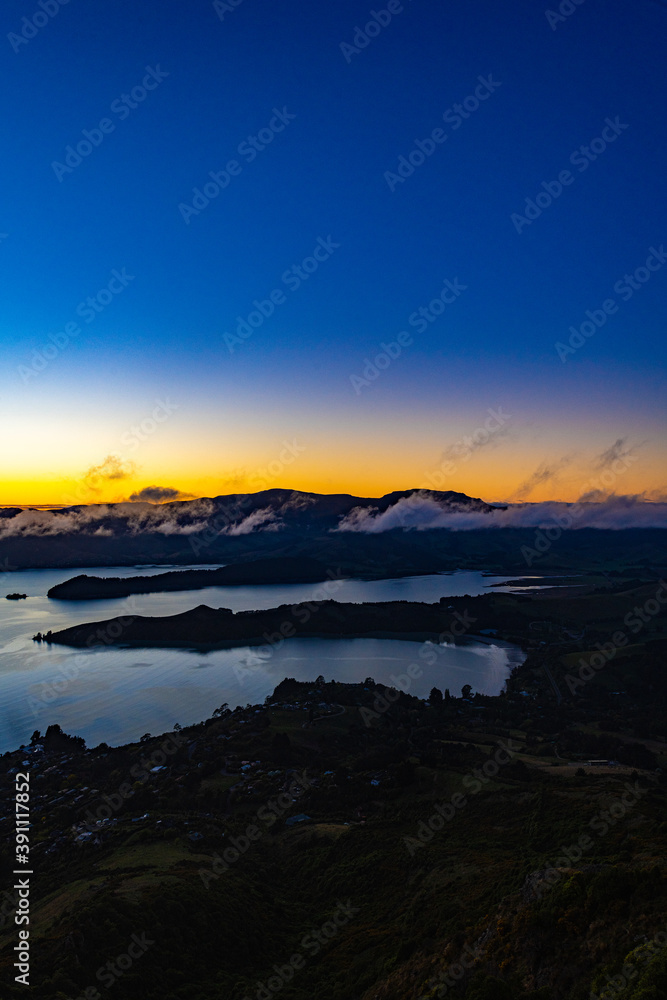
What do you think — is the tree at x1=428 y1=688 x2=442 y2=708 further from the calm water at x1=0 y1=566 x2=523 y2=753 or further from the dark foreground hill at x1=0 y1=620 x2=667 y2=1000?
the dark foreground hill at x1=0 y1=620 x2=667 y2=1000

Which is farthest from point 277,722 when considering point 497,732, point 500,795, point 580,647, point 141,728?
point 580,647

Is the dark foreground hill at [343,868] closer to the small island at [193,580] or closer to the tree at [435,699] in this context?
the tree at [435,699]

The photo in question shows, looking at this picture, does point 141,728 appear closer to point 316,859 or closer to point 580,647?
point 316,859

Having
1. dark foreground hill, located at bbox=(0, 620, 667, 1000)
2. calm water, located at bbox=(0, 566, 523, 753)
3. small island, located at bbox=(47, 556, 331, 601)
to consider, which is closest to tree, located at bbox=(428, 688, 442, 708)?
calm water, located at bbox=(0, 566, 523, 753)

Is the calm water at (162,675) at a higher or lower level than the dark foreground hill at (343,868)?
lower

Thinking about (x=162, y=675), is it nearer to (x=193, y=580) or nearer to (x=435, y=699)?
(x=435, y=699)

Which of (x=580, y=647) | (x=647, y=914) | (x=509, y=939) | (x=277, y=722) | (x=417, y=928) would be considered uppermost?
(x=647, y=914)

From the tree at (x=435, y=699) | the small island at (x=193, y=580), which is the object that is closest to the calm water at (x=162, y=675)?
the tree at (x=435, y=699)

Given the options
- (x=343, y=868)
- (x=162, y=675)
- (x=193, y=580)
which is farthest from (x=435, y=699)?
(x=193, y=580)
